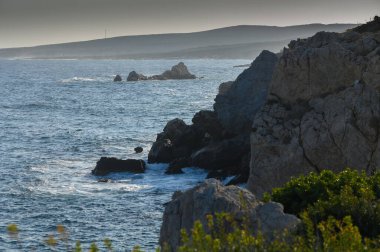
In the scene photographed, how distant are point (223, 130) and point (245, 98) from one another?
13.2 ft

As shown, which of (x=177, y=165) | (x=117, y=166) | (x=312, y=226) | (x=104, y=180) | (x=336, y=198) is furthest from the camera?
(x=117, y=166)

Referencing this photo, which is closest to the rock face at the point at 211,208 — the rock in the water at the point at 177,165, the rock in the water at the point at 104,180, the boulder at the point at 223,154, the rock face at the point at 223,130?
the rock in the water at the point at 104,180

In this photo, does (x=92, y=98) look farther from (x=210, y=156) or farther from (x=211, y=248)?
(x=211, y=248)

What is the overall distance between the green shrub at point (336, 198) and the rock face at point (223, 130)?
121ft

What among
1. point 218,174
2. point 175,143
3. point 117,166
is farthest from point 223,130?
point 117,166

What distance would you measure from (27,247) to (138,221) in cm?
877

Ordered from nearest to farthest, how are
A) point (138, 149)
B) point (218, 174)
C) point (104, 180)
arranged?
point (218, 174) < point (104, 180) < point (138, 149)

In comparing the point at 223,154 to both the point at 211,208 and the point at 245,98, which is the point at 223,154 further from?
the point at 211,208

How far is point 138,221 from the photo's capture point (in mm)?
48250

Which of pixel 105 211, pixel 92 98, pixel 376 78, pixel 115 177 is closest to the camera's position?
pixel 376 78

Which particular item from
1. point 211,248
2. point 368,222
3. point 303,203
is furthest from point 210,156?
point 211,248

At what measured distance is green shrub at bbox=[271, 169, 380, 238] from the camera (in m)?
21.6

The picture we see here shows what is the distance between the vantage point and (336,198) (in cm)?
2284

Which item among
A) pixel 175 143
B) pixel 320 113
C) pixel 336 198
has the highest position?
pixel 336 198
